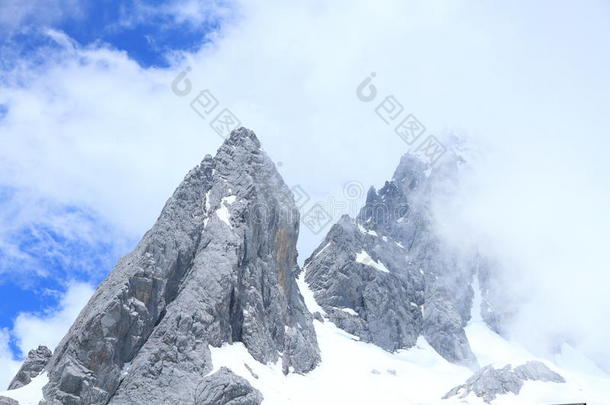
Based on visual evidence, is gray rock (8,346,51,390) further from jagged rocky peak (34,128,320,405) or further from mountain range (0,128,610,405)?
jagged rocky peak (34,128,320,405)

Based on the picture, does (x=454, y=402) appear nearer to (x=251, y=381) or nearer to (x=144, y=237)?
(x=251, y=381)

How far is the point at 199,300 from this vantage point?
11475cm

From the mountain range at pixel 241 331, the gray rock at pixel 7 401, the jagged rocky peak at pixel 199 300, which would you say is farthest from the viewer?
the mountain range at pixel 241 331

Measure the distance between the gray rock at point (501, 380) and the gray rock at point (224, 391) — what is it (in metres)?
62.4

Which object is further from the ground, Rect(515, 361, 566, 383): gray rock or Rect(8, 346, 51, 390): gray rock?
Rect(8, 346, 51, 390): gray rock

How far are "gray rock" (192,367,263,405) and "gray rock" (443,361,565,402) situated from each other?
62.4 meters

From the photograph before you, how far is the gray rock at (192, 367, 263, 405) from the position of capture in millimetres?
99688

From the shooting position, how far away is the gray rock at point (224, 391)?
9969cm

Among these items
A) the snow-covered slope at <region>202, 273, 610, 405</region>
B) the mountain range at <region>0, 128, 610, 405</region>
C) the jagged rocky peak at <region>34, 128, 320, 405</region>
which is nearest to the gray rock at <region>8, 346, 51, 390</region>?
the mountain range at <region>0, 128, 610, 405</region>

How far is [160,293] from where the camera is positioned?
112312 mm

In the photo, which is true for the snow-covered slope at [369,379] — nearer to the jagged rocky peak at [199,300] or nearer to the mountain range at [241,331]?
the mountain range at [241,331]

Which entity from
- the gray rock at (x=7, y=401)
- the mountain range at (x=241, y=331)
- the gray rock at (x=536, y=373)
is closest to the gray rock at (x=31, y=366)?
the mountain range at (x=241, y=331)

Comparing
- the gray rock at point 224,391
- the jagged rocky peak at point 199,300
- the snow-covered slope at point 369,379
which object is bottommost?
the snow-covered slope at point 369,379

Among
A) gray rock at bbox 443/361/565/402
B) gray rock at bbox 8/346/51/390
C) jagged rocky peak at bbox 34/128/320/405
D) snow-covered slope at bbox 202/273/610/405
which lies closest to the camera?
jagged rocky peak at bbox 34/128/320/405
